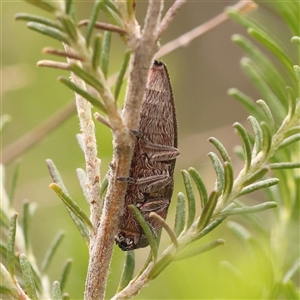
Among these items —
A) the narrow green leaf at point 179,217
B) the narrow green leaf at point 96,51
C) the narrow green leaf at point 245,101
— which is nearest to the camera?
the narrow green leaf at point 96,51

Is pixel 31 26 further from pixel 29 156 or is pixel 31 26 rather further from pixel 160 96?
pixel 29 156

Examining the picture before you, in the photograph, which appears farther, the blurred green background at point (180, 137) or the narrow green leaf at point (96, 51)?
the blurred green background at point (180, 137)

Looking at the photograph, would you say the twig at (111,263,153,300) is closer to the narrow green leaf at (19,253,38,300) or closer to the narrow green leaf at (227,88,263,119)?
the narrow green leaf at (19,253,38,300)

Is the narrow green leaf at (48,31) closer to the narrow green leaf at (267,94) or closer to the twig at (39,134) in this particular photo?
the narrow green leaf at (267,94)

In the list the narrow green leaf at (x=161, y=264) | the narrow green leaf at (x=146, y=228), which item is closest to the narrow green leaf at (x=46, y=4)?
the narrow green leaf at (x=146, y=228)

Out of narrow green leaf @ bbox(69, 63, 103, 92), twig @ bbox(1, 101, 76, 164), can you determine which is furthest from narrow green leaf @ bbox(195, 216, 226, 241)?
twig @ bbox(1, 101, 76, 164)

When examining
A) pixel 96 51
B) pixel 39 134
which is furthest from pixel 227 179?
pixel 39 134
